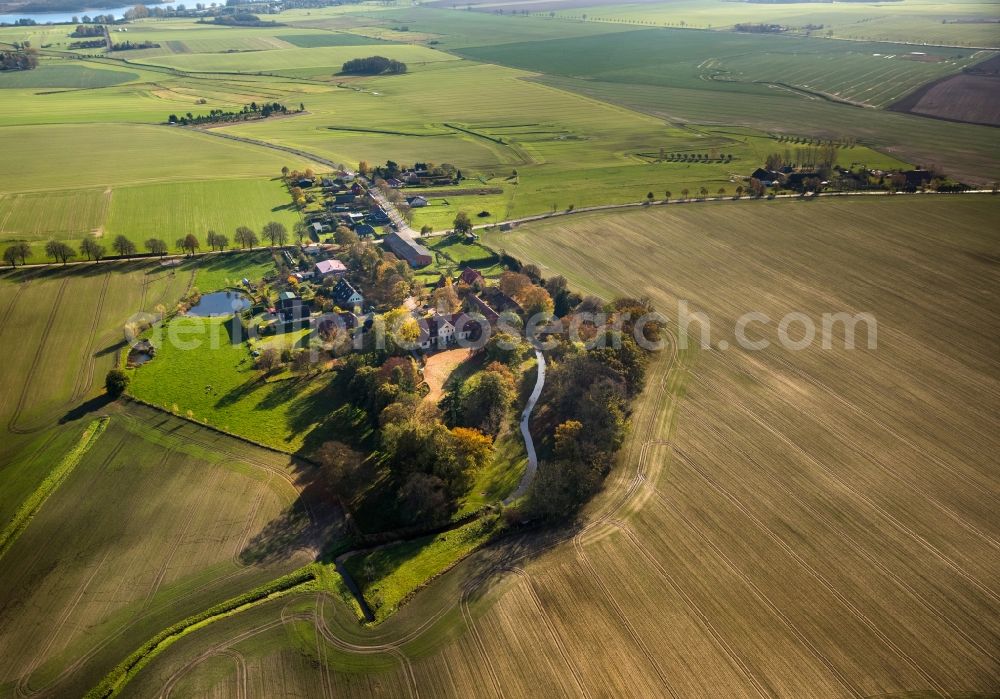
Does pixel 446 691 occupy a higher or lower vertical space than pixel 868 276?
lower

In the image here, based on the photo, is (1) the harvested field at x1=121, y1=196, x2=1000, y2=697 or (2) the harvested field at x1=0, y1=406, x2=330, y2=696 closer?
(1) the harvested field at x1=121, y1=196, x2=1000, y2=697

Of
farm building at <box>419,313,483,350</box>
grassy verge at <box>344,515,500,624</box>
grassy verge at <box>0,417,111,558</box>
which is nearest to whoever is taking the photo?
grassy verge at <box>344,515,500,624</box>

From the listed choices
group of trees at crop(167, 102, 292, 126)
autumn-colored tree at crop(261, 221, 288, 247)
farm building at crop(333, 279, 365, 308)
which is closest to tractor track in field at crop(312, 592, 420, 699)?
farm building at crop(333, 279, 365, 308)

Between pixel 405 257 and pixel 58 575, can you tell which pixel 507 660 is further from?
pixel 405 257

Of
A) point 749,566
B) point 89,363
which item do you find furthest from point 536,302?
point 89,363

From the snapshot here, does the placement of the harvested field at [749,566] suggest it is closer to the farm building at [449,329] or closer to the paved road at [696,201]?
the farm building at [449,329]

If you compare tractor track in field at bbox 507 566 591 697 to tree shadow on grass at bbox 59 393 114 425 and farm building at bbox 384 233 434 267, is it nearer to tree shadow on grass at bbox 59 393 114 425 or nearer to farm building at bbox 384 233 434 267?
tree shadow on grass at bbox 59 393 114 425

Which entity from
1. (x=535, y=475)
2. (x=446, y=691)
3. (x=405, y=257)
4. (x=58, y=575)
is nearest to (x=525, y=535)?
(x=535, y=475)
